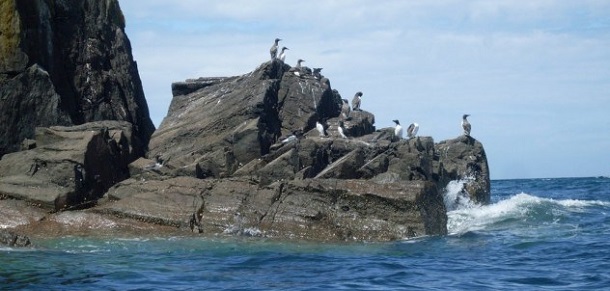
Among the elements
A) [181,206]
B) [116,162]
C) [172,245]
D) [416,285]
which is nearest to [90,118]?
[116,162]

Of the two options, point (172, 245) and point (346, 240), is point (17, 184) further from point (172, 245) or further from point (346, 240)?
point (346, 240)

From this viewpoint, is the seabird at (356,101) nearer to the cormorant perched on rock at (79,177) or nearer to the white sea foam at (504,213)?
the white sea foam at (504,213)

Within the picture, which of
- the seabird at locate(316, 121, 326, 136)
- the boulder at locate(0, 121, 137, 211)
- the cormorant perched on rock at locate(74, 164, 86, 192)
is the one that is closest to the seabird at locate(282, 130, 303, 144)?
the seabird at locate(316, 121, 326, 136)

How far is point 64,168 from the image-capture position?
83.7 feet

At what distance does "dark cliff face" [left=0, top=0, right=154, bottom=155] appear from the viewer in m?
29.8

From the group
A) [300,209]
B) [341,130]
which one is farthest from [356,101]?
[300,209]

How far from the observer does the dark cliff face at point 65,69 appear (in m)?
29.8

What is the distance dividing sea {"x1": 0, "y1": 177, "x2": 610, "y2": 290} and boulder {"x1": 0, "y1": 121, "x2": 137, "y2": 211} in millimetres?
2570

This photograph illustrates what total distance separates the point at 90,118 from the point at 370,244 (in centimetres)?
1467

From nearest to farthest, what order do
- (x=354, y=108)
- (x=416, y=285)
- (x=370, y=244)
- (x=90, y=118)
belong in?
1. (x=416, y=285)
2. (x=370, y=244)
3. (x=90, y=118)
4. (x=354, y=108)

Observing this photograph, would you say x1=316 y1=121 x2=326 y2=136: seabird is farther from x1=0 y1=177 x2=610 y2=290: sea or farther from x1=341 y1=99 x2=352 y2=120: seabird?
x1=0 y1=177 x2=610 y2=290: sea

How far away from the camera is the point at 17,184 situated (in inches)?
985

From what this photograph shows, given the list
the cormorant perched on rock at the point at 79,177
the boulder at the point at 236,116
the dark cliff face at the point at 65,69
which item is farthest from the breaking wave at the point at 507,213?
the dark cliff face at the point at 65,69

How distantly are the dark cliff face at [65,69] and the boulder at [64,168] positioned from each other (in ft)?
7.46
